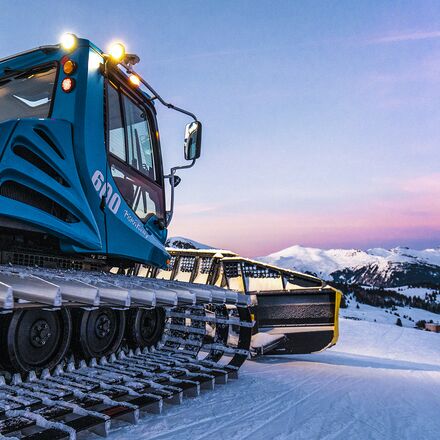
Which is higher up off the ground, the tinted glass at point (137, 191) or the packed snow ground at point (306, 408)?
the tinted glass at point (137, 191)

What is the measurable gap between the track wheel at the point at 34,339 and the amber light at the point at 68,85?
1.86 m

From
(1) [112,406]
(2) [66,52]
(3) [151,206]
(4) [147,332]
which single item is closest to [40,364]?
(1) [112,406]

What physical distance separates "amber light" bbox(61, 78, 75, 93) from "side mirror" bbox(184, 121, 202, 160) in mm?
1421

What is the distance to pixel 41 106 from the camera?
4.02 metres

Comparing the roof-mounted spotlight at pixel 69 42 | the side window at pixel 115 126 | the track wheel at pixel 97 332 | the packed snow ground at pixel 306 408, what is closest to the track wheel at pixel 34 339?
the track wheel at pixel 97 332

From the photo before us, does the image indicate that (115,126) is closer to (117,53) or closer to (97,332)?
(117,53)

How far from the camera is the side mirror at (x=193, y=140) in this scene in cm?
493

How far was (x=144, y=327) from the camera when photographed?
16.8ft

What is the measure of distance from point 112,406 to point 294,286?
3.78 meters

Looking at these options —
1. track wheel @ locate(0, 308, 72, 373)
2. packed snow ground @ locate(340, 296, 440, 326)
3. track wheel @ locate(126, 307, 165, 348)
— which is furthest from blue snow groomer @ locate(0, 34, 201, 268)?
packed snow ground @ locate(340, 296, 440, 326)

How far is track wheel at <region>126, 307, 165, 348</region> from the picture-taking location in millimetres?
4910

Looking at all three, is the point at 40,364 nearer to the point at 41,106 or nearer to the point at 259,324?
the point at 41,106

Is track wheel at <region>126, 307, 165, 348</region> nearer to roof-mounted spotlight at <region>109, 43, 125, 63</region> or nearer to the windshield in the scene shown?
the windshield

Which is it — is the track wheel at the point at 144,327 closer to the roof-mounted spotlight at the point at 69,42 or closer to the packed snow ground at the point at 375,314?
the roof-mounted spotlight at the point at 69,42
